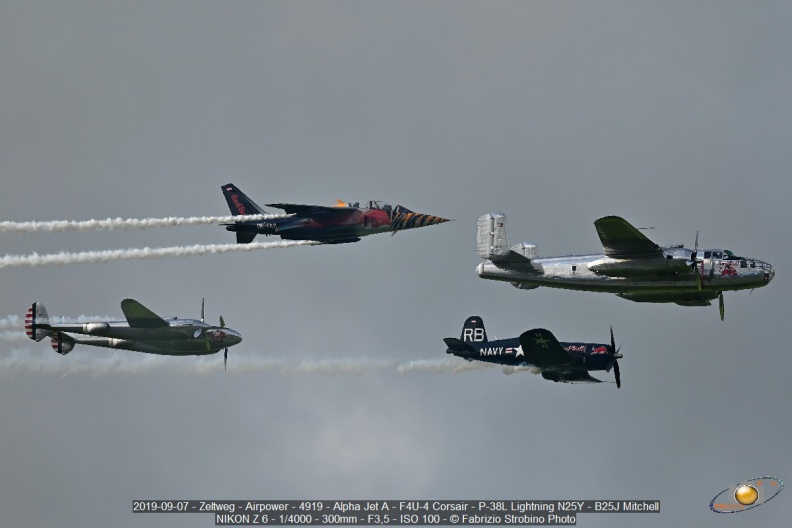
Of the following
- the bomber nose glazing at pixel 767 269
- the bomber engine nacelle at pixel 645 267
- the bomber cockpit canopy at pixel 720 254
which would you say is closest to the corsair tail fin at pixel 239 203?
the bomber engine nacelle at pixel 645 267

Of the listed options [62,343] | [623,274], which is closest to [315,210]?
[62,343]

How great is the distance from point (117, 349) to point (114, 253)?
644cm

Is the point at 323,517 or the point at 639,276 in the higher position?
the point at 639,276

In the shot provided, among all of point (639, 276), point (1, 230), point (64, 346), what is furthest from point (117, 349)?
point (639, 276)

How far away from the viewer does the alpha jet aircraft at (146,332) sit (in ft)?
317

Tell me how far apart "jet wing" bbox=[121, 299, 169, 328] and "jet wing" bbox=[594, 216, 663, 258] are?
28576 millimetres

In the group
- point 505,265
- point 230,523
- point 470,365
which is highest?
point 505,265

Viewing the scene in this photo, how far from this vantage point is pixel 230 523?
8744 centimetres

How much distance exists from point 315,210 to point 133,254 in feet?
42.3

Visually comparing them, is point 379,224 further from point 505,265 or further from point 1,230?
point 1,230

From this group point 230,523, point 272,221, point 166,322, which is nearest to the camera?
point 230,523

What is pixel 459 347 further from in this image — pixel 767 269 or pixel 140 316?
pixel 767 269

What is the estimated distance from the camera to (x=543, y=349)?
312 feet

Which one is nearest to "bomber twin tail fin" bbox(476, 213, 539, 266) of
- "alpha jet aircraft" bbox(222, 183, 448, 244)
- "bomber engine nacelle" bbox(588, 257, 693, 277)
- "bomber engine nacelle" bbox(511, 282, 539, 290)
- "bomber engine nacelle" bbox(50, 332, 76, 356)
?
"bomber engine nacelle" bbox(511, 282, 539, 290)
